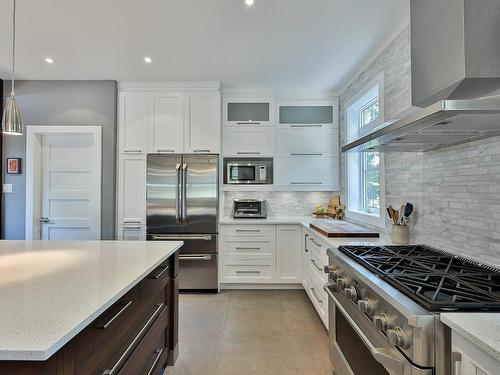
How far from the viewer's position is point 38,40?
8.87ft

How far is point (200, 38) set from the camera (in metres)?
2.65

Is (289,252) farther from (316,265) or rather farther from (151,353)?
(151,353)

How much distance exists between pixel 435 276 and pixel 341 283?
0.50 metres

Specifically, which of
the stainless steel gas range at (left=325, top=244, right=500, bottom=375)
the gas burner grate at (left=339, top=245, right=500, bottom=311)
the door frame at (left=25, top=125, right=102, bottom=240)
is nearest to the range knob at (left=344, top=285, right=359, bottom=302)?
the stainless steel gas range at (left=325, top=244, right=500, bottom=375)

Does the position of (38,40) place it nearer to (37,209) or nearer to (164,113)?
(164,113)

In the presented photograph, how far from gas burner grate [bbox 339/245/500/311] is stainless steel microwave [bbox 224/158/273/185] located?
2.13m

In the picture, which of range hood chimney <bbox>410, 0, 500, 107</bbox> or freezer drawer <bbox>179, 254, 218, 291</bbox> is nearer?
range hood chimney <bbox>410, 0, 500, 107</bbox>

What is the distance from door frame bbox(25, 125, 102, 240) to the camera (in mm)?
3627

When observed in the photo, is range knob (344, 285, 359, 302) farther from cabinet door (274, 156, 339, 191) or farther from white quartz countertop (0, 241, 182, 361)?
cabinet door (274, 156, 339, 191)

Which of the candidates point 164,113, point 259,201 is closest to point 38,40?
point 164,113

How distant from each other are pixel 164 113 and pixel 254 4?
197 cm

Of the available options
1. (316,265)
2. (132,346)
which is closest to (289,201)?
(316,265)

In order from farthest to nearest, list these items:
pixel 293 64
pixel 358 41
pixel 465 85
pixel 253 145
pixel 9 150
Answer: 1. pixel 253 145
2. pixel 9 150
3. pixel 293 64
4. pixel 358 41
5. pixel 465 85

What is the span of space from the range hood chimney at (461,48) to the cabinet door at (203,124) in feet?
8.58
